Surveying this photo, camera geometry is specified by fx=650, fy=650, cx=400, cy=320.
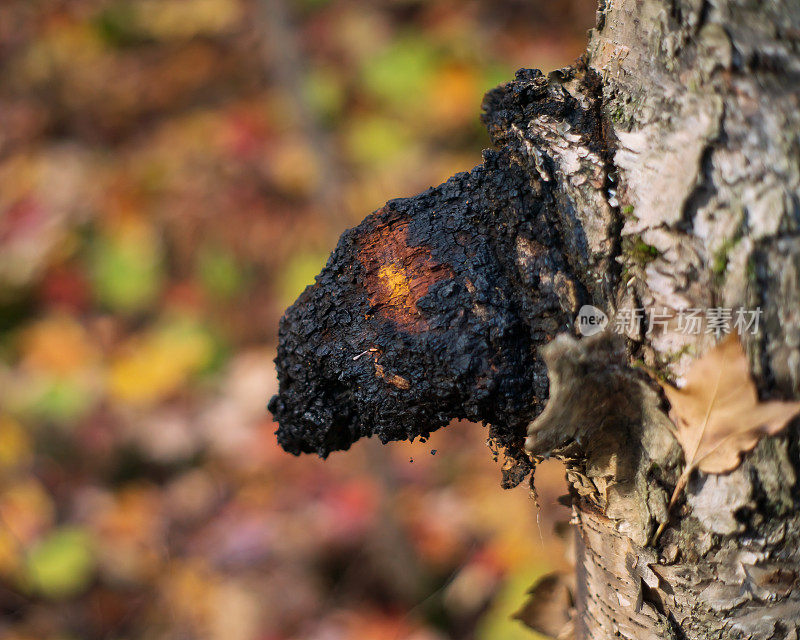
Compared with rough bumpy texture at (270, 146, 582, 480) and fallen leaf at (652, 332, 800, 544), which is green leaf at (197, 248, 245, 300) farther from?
fallen leaf at (652, 332, 800, 544)

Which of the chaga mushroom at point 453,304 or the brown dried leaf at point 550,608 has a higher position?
the chaga mushroom at point 453,304

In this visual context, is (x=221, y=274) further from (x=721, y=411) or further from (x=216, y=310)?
(x=721, y=411)

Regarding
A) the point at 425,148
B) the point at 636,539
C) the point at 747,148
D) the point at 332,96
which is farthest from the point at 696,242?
the point at 332,96

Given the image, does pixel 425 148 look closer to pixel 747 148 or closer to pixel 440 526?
pixel 440 526

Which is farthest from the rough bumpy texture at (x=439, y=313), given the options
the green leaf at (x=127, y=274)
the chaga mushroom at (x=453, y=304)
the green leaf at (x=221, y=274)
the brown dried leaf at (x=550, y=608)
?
the green leaf at (x=127, y=274)

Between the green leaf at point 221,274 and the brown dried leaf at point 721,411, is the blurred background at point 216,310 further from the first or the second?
the brown dried leaf at point 721,411

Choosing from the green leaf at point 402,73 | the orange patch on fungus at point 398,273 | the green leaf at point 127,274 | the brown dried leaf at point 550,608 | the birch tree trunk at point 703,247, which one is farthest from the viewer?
the green leaf at point 127,274

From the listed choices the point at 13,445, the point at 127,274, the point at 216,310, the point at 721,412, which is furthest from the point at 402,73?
the point at 721,412

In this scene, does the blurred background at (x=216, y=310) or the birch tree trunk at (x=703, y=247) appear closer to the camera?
the birch tree trunk at (x=703, y=247)
